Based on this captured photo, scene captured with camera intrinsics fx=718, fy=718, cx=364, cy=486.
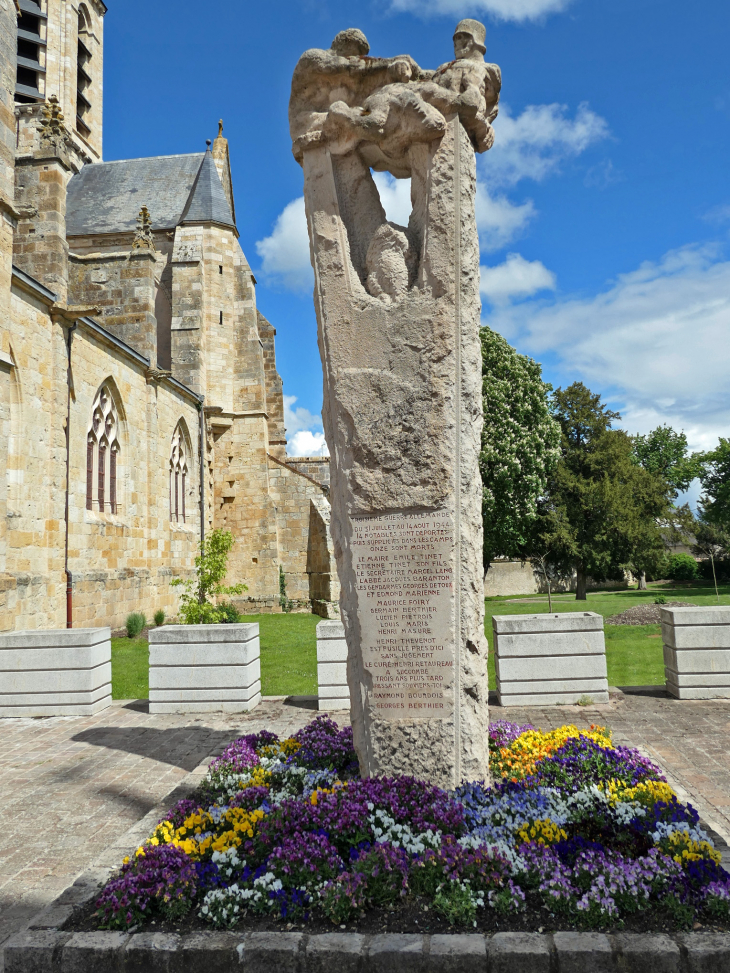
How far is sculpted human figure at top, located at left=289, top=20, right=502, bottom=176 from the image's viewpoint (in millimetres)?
4531

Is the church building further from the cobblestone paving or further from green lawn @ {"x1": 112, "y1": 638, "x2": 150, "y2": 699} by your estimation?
the cobblestone paving

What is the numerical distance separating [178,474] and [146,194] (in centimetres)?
1342

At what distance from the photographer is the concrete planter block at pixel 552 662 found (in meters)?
8.25

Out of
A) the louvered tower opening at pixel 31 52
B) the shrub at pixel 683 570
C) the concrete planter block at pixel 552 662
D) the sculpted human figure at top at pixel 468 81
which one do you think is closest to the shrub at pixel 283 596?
the concrete planter block at pixel 552 662

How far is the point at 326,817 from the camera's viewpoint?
12.4 ft

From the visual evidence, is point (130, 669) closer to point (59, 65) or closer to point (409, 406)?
point (409, 406)

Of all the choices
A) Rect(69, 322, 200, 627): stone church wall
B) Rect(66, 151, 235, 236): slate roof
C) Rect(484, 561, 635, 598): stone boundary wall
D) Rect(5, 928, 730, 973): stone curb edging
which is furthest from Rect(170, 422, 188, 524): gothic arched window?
Rect(5, 928, 730, 973): stone curb edging

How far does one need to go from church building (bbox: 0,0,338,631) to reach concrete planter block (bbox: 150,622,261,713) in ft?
12.5

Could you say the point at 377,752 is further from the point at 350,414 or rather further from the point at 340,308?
the point at 340,308

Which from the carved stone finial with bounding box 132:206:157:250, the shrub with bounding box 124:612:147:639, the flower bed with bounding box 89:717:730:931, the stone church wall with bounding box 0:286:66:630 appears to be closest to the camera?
the flower bed with bounding box 89:717:730:931

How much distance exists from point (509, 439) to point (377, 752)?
23308 mm

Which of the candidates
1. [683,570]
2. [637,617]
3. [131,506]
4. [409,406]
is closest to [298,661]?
[131,506]

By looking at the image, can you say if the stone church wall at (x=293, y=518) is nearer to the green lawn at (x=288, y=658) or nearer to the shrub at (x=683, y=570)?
the green lawn at (x=288, y=658)

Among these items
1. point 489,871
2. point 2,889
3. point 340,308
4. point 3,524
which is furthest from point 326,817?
point 3,524
